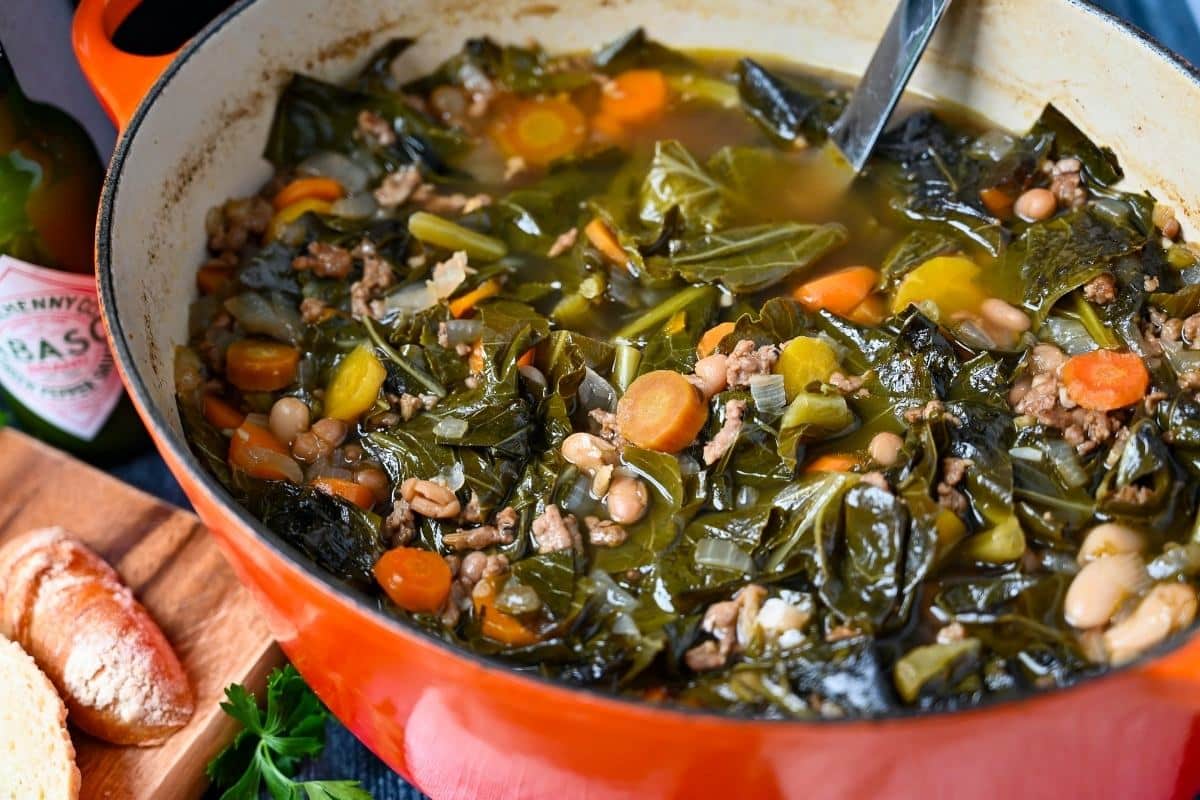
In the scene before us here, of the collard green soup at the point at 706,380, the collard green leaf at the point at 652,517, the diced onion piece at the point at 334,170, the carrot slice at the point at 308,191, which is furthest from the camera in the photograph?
the diced onion piece at the point at 334,170

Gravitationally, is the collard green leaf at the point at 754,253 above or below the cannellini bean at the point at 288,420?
above

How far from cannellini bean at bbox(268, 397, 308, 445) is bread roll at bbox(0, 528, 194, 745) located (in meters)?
0.68

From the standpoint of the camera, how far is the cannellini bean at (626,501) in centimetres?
295

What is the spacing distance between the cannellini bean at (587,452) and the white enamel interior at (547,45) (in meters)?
1.06

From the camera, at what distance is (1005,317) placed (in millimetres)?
3307

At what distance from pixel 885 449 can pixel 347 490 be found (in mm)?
1378

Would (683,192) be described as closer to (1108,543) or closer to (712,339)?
(712,339)

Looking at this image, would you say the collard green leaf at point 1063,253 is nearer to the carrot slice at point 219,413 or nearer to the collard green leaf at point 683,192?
the collard green leaf at point 683,192

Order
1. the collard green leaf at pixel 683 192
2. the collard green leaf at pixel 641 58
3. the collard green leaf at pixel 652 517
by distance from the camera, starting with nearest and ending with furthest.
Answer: the collard green leaf at pixel 652 517
the collard green leaf at pixel 683 192
the collard green leaf at pixel 641 58

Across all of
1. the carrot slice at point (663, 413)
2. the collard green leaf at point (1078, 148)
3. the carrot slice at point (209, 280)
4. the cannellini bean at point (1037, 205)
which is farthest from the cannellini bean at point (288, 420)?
the collard green leaf at point (1078, 148)

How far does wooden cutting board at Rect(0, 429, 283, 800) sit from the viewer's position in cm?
314

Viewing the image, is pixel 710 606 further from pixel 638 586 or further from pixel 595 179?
pixel 595 179

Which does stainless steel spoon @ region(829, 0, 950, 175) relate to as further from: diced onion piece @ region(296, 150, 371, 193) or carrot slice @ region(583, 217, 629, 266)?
diced onion piece @ region(296, 150, 371, 193)

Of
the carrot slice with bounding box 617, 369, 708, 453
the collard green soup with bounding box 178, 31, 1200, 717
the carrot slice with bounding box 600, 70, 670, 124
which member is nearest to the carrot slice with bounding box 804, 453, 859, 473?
the collard green soup with bounding box 178, 31, 1200, 717
